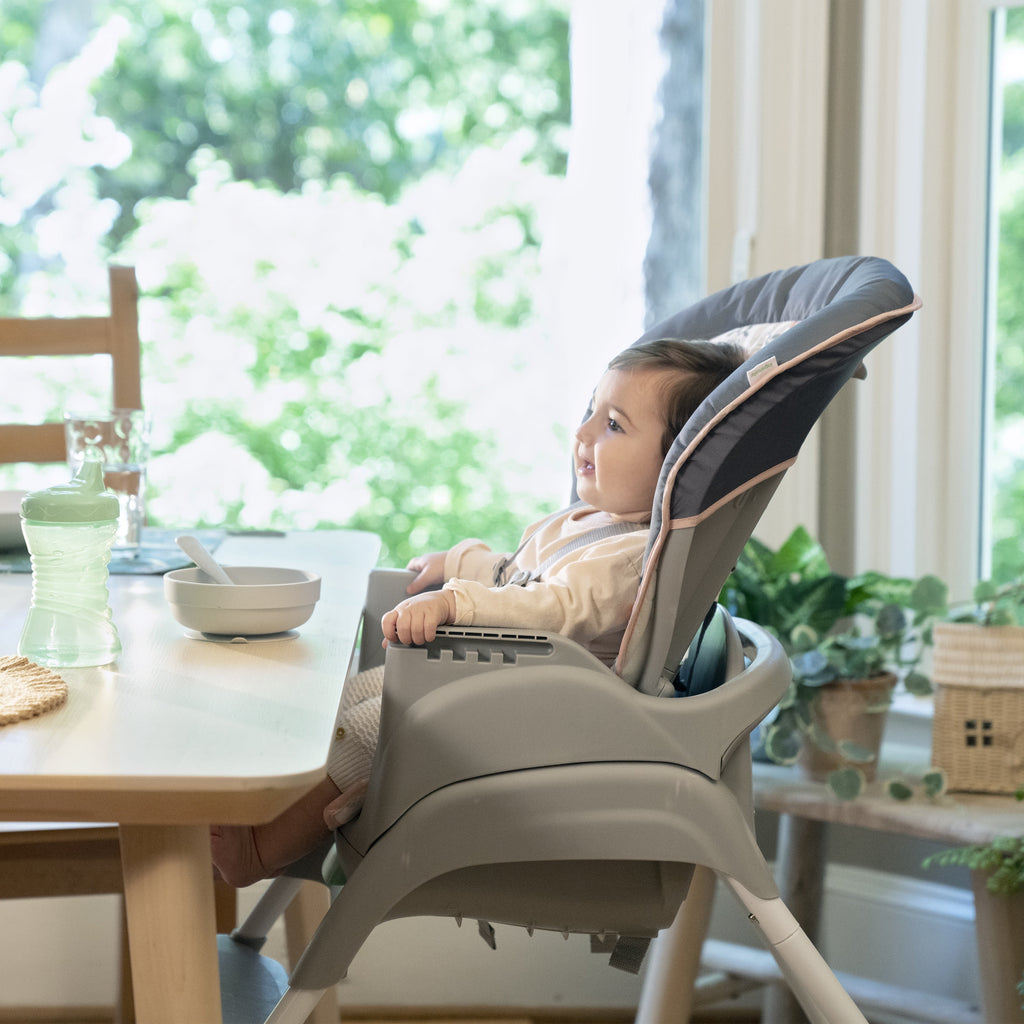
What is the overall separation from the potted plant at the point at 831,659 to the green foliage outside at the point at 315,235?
2892mm

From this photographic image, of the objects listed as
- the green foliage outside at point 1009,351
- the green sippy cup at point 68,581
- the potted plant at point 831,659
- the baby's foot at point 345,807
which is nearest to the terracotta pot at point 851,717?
the potted plant at point 831,659

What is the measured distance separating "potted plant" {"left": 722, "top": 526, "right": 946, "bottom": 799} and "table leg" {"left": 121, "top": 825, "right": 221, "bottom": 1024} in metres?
1.05

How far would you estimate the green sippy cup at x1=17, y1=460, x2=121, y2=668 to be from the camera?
2.63 ft

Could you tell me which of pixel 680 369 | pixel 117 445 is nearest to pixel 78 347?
pixel 117 445

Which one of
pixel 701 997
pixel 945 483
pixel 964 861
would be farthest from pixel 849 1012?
pixel 945 483

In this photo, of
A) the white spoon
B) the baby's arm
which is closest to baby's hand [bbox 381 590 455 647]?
the baby's arm

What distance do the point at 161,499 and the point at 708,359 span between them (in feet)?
11.6

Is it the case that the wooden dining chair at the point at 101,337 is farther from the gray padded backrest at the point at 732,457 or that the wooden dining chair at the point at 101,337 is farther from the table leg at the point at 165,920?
the table leg at the point at 165,920

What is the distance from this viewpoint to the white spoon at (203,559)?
941 mm

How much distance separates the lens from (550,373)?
4.50m

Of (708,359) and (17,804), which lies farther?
(708,359)

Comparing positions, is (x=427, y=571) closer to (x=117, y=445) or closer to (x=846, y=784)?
(x=117, y=445)

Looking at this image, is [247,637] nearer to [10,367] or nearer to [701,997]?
[701,997]

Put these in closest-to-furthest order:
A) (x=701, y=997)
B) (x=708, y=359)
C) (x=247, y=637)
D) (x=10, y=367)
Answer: (x=247, y=637) < (x=708, y=359) < (x=701, y=997) < (x=10, y=367)
